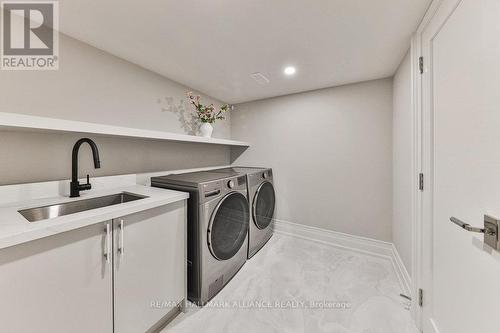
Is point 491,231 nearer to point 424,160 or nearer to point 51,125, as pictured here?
point 424,160

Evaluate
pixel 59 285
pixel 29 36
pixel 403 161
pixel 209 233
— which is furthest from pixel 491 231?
pixel 29 36

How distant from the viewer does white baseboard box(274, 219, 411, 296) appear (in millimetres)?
1881

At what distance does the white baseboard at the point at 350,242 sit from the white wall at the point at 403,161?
0.12 meters

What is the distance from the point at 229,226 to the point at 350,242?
1.60 metres

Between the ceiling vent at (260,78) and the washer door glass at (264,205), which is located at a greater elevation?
the ceiling vent at (260,78)

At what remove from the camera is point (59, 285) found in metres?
0.86

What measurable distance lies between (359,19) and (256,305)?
2.21 m

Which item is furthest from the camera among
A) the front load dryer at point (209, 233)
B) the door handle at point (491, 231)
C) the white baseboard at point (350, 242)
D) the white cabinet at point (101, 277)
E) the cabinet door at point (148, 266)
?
the white baseboard at point (350, 242)

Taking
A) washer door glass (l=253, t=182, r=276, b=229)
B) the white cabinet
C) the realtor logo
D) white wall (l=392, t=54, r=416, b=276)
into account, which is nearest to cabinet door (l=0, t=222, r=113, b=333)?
the white cabinet

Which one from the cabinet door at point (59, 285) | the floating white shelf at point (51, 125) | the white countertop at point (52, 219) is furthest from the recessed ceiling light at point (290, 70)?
the cabinet door at point (59, 285)

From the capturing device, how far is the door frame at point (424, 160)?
1.16m

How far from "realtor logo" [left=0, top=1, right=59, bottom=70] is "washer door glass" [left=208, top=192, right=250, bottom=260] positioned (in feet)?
5.35

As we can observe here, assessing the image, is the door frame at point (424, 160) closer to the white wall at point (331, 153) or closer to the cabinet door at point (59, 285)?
the white wall at point (331, 153)

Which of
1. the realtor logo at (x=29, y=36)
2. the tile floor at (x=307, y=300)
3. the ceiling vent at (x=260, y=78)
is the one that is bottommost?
the tile floor at (x=307, y=300)
